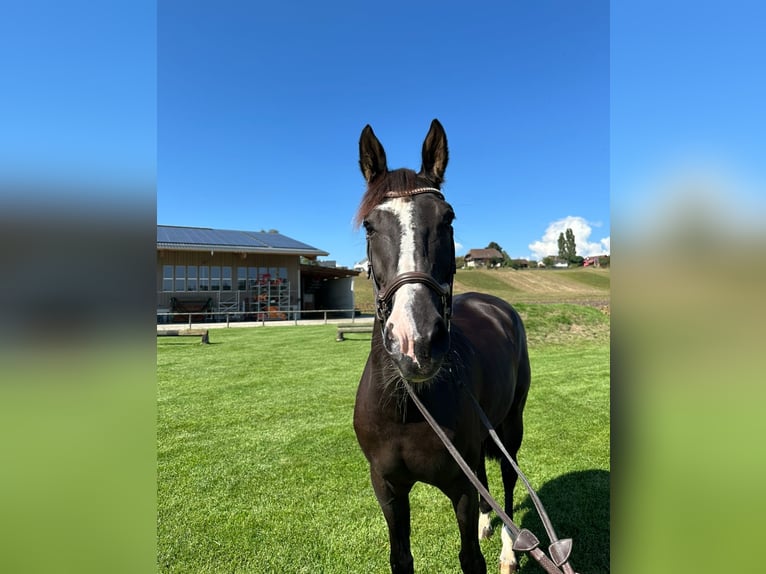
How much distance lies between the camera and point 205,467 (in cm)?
482

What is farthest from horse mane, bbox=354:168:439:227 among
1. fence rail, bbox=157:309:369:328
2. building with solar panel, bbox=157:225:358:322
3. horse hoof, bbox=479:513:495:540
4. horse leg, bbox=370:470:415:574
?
building with solar panel, bbox=157:225:358:322

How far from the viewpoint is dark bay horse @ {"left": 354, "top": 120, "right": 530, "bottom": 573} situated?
154 centimetres

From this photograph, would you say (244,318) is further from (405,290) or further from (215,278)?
(405,290)

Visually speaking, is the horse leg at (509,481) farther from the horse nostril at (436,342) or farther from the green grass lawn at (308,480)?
the horse nostril at (436,342)

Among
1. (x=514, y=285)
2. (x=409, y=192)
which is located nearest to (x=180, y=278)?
(x=409, y=192)

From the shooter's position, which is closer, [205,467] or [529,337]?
[205,467]

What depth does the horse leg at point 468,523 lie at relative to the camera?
90.1 inches

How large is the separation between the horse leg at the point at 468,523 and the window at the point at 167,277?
85.5ft

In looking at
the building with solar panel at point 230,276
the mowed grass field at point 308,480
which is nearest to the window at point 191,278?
the building with solar panel at point 230,276

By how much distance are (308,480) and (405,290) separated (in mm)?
3767

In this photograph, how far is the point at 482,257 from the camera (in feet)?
284
